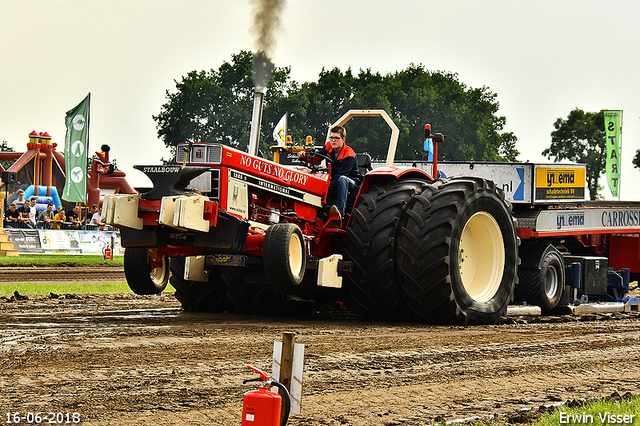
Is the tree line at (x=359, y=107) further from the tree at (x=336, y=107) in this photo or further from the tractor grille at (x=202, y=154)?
the tractor grille at (x=202, y=154)

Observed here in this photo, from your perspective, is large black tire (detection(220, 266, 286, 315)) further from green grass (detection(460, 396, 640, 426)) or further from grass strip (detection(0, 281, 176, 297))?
green grass (detection(460, 396, 640, 426))

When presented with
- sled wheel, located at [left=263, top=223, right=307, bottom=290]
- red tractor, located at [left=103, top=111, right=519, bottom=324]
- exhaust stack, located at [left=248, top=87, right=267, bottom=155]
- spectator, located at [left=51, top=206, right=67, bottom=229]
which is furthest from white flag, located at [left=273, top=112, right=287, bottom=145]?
spectator, located at [left=51, top=206, right=67, bottom=229]

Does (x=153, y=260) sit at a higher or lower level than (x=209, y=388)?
higher

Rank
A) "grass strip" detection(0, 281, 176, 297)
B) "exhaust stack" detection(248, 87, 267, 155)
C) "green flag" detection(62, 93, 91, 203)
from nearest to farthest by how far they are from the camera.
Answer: "exhaust stack" detection(248, 87, 267, 155) → "grass strip" detection(0, 281, 176, 297) → "green flag" detection(62, 93, 91, 203)

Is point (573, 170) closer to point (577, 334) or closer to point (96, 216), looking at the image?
point (577, 334)

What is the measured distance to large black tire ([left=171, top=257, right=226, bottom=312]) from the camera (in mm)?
10047

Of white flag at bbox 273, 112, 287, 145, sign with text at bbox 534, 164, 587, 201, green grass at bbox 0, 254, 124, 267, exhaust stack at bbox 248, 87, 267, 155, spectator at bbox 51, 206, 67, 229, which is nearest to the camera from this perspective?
exhaust stack at bbox 248, 87, 267, 155

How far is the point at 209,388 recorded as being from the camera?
492 centimetres

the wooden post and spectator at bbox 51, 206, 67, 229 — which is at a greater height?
spectator at bbox 51, 206, 67, 229

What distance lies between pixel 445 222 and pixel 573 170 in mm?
6840

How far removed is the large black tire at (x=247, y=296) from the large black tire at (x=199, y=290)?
0.37 feet

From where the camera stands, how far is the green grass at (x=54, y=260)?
2028 centimetres

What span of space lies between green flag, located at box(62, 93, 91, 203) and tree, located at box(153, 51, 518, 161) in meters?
22.9

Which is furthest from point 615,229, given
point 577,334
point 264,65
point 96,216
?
point 96,216
